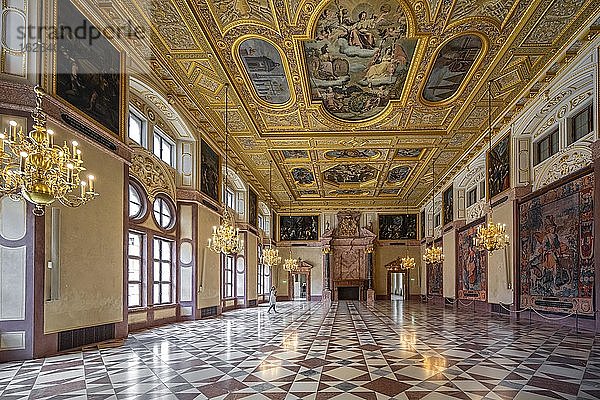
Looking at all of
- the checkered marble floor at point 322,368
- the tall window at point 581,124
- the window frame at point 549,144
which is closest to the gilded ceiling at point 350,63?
the window frame at point 549,144

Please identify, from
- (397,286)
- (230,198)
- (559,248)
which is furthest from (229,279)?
(397,286)

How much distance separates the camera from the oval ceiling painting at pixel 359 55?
1071 cm

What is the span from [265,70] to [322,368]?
28.1 feet

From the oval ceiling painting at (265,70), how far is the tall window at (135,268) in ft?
18.6

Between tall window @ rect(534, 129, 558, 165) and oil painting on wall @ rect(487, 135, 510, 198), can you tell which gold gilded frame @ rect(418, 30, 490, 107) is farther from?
oil painting on wall @ rect(487, 135, 510, 198)

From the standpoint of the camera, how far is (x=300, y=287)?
3781cm

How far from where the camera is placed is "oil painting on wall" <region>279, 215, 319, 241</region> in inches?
1465

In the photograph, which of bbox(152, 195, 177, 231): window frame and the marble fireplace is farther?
the marble fireplace

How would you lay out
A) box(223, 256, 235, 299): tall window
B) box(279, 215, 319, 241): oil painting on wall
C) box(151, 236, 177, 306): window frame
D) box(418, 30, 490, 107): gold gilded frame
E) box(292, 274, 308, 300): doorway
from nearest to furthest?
box(418, 30, 490, 107): gold gilded frame
box(151, 236, 177, 306): window frame
box(223, 256, 235, 299): tall window
box(279, 215, 319, 241): oil painting on wall
box(292, 274, 308, 300): doorway

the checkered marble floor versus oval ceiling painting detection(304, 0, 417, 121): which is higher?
oval ceiling painting detection(304, 0, 417, 121)

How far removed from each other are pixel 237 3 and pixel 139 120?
219 inches

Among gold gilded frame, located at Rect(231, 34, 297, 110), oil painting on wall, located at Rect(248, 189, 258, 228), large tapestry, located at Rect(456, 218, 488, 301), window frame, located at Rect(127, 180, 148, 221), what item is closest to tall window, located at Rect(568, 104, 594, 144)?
Answer: large tapestry, located at Rect(456, 218, 488, 301)

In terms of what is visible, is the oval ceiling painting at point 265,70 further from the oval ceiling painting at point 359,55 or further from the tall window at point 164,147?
the tall window at point 164,147

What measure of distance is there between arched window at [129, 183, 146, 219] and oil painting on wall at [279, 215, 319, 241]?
2379 centimetres
